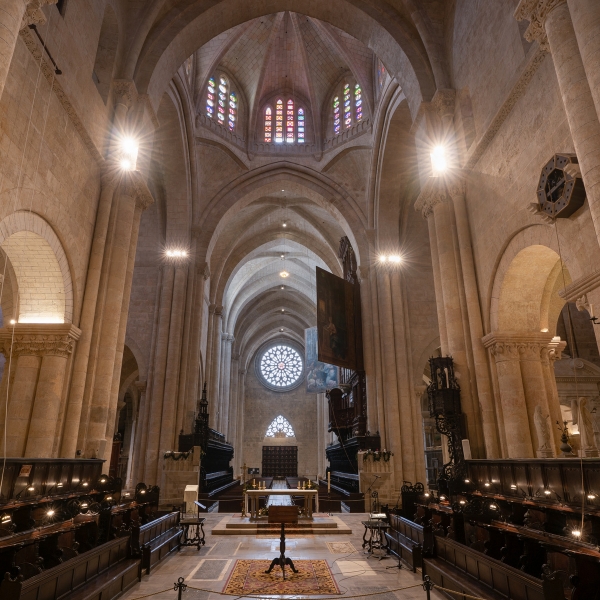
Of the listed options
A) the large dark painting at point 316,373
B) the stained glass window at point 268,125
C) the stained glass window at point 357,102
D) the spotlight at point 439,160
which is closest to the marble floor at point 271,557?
the spotlight at point 439,160

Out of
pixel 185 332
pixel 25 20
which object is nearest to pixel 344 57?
pixel 185 332

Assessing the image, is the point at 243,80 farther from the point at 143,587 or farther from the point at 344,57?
the point at 143,587

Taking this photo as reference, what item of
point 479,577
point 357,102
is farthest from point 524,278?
point 357,102

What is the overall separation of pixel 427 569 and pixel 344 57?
17791mm

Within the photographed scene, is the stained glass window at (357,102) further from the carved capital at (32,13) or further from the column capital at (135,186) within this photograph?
the carved capital at (32,13)

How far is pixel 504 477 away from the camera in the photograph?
799 cm

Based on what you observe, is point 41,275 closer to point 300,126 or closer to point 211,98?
point 211,98

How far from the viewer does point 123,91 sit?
1048 centimetres

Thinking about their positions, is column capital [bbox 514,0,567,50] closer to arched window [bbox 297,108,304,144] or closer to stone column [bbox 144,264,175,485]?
stone column [bbox 144,264,175,485]

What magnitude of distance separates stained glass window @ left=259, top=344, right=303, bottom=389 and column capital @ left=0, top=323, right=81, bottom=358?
31833 millimetres

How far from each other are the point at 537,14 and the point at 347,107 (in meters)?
14.0

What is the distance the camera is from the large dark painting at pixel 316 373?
23938 mm

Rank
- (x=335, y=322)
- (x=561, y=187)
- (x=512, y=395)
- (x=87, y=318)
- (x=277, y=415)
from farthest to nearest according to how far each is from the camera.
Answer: (x=277, y=415), (x=335, y=322), (x=87, y=318), (x=512, y=395), (x=561, y=187)

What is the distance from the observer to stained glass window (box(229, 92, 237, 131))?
20172 millimetres
